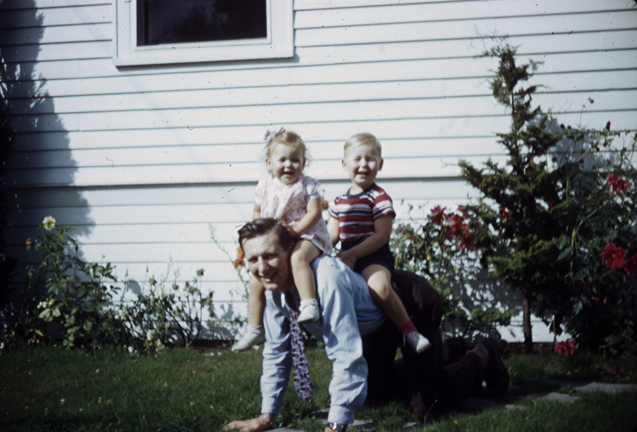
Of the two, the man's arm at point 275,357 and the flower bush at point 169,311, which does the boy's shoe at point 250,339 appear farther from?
the flower bush at point 169,311

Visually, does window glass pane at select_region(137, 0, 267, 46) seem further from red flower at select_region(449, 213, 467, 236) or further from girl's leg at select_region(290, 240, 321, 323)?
girl's leg at select_region(290, 240, 321, 323)

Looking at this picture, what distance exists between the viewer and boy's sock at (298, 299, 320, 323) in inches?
106

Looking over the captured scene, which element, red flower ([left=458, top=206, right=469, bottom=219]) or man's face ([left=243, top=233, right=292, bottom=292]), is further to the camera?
red flower ([left=458, top=206, right=469, bottom=219])

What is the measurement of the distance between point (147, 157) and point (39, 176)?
1.02m

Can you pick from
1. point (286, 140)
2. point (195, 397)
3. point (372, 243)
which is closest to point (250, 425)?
point (195, 397)

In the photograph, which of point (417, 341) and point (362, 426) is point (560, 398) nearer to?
point (417, 341)

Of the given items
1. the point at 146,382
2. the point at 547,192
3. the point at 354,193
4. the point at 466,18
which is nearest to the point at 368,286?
the point at 354,193

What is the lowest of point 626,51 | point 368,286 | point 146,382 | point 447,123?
point 146,382

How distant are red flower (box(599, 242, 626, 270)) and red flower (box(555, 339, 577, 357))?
656mm

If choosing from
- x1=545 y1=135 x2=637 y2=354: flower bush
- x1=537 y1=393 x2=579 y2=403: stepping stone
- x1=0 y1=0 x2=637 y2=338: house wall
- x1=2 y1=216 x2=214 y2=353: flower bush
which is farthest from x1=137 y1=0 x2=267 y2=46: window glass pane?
x1=537 y1=393 x2=579 y2=403: stepping stone

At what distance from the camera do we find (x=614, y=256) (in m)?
4.29

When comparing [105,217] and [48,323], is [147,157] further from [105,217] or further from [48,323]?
[48,323]

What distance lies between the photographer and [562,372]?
13.8 ft

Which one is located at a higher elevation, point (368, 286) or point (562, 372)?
point (368, 286)
